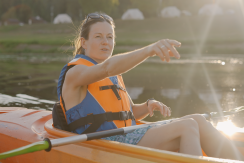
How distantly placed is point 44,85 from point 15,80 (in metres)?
1.42

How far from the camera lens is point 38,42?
2214 cm

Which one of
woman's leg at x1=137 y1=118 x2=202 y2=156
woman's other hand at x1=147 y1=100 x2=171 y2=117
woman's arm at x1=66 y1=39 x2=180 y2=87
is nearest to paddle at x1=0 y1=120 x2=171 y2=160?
woman's leg at x1=137 y1=118 x2=202 y2=156

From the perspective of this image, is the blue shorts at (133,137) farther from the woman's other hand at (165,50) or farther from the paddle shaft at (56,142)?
the woman's other hand at (165,50)

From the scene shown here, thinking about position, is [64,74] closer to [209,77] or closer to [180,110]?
[180,110]

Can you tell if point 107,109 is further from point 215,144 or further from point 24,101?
point 24,101

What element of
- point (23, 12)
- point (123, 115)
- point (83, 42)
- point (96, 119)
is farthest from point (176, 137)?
point (23, 12)

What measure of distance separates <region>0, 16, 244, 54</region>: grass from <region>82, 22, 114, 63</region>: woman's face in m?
15.0

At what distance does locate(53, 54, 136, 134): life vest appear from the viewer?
2.06 m

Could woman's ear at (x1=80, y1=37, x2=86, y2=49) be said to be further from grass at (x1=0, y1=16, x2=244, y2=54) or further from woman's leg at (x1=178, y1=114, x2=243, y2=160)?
grass at (x1=0, y1=16, x2=244, y2=54)

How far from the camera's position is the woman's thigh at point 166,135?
75.9 inches

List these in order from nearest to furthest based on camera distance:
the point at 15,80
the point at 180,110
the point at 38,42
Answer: the point at 180,110 < the point at 15,80 < the point at 38,42

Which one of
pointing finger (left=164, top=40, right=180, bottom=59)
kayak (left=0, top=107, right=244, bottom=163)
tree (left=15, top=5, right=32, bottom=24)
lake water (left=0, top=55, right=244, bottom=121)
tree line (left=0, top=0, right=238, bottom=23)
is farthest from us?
tree (left=15, top=5, right=32, bottom=24)

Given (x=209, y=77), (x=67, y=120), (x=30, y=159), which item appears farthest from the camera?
(x=209, y=77)

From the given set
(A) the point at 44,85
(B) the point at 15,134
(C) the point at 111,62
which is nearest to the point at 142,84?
(A) the point at 44,85
